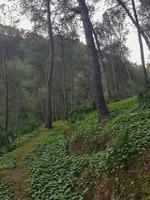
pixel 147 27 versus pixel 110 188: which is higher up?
pixel 147 27

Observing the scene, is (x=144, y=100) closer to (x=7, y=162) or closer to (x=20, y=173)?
(x=20, y=173)

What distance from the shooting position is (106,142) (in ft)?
33.9

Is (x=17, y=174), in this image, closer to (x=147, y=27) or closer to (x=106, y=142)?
(x=106, y=142)

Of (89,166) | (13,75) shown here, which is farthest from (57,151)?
(13,75)

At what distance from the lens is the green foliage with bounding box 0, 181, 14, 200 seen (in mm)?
9938

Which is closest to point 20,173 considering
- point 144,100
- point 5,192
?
point 5,192

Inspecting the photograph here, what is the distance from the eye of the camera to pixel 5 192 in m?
10.5

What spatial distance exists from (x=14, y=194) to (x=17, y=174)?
7.43 ft

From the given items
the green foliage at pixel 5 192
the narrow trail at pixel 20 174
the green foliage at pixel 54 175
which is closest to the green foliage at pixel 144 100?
the green foliage at pixel 54 175

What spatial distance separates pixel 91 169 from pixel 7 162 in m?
6.79

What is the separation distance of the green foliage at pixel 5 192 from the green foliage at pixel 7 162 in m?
2.09

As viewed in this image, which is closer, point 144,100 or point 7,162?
point 144,100

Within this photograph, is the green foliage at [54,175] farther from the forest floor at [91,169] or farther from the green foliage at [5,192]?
the green foliage at [5,192]

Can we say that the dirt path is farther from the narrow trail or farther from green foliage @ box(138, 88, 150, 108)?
green foliage @ box(138, 88, 150, 108)
